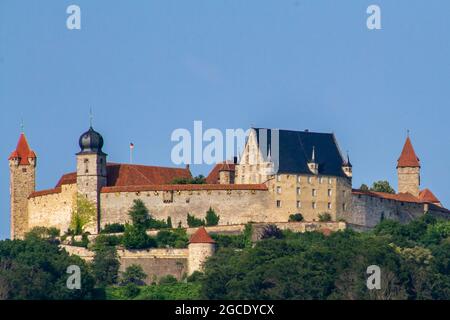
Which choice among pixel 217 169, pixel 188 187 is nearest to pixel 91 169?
pixel 188 187

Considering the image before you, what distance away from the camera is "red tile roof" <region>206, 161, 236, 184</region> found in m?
86.2

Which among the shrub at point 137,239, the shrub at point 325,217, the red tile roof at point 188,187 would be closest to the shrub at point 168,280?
the shrub at point 137,239

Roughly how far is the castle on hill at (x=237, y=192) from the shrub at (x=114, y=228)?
310 millimetres

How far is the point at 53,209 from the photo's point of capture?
84.0 meters

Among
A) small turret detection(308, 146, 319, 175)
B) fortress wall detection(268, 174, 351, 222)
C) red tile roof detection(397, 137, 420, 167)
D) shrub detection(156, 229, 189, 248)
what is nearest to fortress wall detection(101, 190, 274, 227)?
fortress wall detection(268, 174, 351, 222)

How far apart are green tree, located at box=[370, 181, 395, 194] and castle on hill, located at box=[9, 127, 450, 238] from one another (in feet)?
18.9

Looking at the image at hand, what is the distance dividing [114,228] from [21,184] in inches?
285

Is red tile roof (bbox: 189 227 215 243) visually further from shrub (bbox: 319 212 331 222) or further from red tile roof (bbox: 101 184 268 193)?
shrub (bbox: 319 212 331 222)

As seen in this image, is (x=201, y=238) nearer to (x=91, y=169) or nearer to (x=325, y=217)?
(x=325, y=217)

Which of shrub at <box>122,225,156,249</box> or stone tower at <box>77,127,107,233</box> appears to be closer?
shrub at <box>122,225,156,249</box>

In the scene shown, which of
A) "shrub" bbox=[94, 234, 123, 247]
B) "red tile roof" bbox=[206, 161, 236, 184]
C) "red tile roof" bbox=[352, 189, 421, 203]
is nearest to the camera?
"shrub" bbox=[94, 234, 123, 247]

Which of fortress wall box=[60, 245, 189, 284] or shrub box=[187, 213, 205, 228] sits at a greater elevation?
shrub box=[187, 213, 205, 228]

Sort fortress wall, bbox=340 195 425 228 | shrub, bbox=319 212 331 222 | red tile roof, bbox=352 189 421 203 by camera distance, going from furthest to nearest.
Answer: red tile roof, bbox=352 189 421 203 < fortress wall, bbox=340 195 425 228 < shrub, bbox=319 212 331 222
